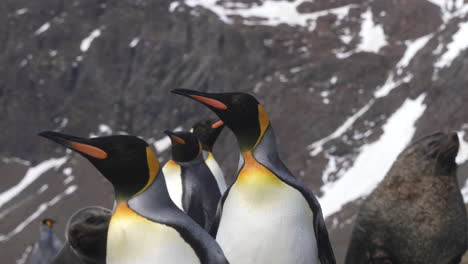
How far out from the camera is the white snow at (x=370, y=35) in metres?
87.6

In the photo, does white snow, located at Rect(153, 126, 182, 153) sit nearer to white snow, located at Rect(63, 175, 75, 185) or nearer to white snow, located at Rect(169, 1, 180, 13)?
white snow, located at Rect(63, 175, 75, 185)

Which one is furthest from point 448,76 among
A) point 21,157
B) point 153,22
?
point 21,157

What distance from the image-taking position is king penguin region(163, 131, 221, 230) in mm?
9617

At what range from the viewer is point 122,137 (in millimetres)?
4809

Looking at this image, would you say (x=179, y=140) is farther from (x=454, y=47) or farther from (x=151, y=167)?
(x=454, y=47)

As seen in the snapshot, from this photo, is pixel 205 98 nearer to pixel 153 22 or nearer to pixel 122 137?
pixel 122 137

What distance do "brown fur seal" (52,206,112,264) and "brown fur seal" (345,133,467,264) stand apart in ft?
7.42

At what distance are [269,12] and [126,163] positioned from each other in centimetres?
9552

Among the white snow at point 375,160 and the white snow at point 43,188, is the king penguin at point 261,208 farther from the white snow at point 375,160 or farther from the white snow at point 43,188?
the white snow at point 43,188

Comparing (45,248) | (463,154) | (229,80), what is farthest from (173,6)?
(45,248)

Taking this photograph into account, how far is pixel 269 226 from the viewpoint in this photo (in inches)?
232

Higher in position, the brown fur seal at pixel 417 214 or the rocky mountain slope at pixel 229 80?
the brown fur seal at pixel 417 214

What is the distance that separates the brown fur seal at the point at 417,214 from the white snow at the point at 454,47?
7070 centimetres

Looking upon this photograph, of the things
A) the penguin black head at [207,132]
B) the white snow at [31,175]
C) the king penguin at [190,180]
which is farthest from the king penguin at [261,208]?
the white snow at [31,175]
